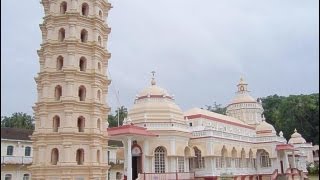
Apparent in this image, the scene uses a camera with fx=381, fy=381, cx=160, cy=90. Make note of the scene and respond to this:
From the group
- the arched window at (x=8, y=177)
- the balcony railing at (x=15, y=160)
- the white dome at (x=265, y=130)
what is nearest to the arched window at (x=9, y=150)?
the balcony railing at (x=15, y=160)

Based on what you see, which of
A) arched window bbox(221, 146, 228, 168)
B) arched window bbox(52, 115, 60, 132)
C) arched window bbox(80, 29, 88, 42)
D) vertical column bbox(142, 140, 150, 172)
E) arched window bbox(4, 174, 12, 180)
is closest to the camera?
arched window bbox(52, 115, 60, 132)

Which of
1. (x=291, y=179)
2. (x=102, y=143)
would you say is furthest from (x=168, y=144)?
(x=291, y=179)

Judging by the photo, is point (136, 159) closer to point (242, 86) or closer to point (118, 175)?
point (118, 175)

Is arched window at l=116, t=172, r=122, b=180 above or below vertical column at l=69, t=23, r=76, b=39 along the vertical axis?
below

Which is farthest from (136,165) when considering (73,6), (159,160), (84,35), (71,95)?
(73,6)

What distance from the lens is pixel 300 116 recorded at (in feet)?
182

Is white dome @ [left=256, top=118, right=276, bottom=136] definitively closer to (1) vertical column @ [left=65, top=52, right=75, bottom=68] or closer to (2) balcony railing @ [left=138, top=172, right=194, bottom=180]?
(2) balcony railing @ [left=138, top=172, right=194, bottom=180]

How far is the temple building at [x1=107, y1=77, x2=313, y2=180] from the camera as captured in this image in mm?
28797

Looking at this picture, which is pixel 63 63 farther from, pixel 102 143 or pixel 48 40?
pixel 102 143

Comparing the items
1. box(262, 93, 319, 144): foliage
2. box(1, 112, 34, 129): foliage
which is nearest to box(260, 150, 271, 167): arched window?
box(262, 93, 319, 144): foliage

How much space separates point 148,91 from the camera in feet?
106

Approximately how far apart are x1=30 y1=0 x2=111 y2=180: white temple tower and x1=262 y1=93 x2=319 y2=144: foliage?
38.0 metres

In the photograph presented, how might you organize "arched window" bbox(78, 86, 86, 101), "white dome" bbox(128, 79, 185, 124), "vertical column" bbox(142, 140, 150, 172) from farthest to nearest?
"white dome" bbox(128, 79, 185, 124)
"vertical column" bbox(142, 140, 150, 172)
"arched window" bbox(78, 86, 86, 101)

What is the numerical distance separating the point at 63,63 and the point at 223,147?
54.5 feet
